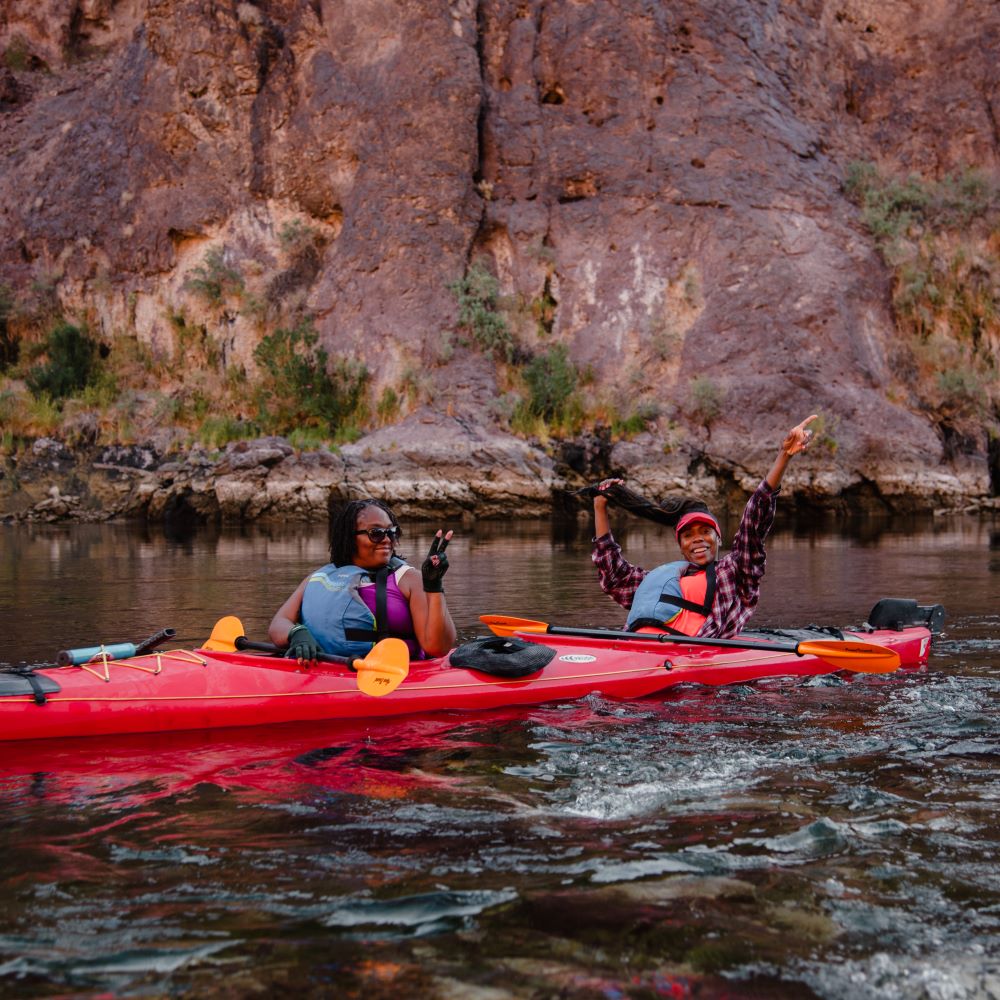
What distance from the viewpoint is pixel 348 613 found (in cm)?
482

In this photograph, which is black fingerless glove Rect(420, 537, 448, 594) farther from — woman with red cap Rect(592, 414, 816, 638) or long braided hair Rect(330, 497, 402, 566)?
woman with red cap Rect(592, 414, 816, 638)

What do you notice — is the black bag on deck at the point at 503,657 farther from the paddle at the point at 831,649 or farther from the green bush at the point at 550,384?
the green bush at the point at 550,384

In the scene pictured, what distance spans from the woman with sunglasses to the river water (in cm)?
44

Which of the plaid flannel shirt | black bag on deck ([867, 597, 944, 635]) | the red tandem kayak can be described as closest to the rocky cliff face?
black bag on deck ([867, 597, 944, 635])

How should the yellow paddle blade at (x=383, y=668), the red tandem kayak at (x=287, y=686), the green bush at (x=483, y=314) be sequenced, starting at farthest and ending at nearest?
the green bush at (x=483, y=314), the yellow paddle blade at (x=383, y=668), the red tandem kayak at (x=287, y=686)

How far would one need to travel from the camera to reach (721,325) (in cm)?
2417

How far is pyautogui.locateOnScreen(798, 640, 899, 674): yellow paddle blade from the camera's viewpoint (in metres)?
5.57

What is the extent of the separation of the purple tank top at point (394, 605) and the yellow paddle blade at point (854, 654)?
2193mm

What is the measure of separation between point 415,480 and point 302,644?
51.9 ft

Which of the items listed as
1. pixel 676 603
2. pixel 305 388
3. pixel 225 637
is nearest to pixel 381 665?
pixel 225 637

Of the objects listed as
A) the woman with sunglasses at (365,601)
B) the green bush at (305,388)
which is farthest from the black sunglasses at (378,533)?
the green bush at (305,388)

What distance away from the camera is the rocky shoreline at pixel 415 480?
20531 millimetres

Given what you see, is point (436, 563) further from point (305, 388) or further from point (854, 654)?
point (305, 388)

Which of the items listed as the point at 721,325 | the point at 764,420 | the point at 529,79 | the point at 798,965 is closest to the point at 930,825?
the point at 798,965
